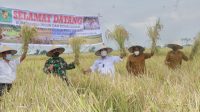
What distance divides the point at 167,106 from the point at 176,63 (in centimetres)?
548

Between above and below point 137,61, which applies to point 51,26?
above

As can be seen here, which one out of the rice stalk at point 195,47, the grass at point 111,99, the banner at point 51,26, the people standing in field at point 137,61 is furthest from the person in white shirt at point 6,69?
the banner at point 51,26

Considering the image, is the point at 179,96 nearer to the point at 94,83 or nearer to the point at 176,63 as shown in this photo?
the point at 94,83

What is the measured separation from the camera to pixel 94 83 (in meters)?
6.58

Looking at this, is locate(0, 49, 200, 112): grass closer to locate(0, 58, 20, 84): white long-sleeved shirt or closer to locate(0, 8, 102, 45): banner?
locate(0, 58, 20, 84): white long-sleeved shirt

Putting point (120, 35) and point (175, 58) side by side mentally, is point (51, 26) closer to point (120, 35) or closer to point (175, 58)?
point (120, 35)

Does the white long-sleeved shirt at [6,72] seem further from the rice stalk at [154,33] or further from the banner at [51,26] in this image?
the banner at [51,26]

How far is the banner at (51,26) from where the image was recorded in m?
19.2

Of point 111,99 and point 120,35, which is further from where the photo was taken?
point 120,35

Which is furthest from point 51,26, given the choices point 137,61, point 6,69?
point 6,69

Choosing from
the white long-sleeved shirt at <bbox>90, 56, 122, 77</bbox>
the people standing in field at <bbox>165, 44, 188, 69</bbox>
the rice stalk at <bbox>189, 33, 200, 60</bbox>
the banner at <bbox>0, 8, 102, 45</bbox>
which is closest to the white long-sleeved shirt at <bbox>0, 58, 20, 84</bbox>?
the white long-sleeved shirt at <bbox>90, 56, 122, 77</bbox>

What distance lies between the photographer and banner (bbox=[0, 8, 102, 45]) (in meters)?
19.2

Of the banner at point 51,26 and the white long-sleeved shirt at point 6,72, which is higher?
the banner at point 51,26

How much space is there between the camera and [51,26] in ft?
71.1
